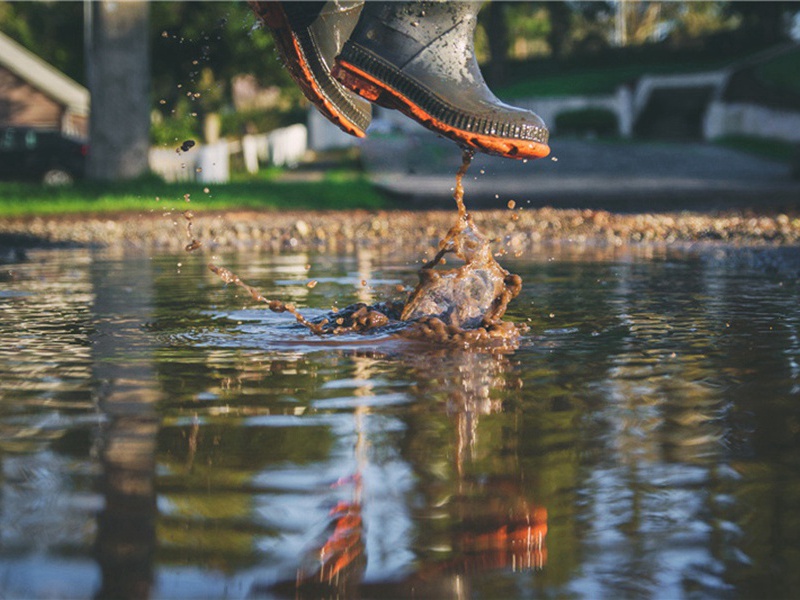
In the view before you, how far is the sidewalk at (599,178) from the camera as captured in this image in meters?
19.5

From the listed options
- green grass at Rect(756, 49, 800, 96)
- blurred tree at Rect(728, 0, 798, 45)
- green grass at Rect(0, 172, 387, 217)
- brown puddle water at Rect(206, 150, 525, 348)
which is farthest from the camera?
blurred tree at Rect(728, 0, 798, 45)

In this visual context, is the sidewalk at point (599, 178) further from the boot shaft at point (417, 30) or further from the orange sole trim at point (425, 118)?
the orange sole trim at point (425, 118)

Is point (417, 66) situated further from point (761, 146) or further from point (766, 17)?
point (766, 17)

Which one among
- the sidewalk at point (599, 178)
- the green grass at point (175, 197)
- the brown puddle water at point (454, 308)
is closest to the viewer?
the brown puddle water at point (454, 308)

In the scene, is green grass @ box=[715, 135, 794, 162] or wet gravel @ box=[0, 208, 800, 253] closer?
wet gravel @ box=[0, 208, 800, 253]

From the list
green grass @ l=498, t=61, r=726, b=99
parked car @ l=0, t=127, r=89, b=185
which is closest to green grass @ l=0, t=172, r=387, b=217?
parked car @ l=0, t=127, r=89, b=185

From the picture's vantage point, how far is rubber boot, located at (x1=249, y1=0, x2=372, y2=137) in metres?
5.33

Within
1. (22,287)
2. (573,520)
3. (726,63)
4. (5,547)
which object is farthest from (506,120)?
(726,63)

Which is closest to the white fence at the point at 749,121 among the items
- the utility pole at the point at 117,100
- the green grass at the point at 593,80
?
the green grass at the point at 593,80

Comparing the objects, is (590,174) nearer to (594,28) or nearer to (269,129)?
(269,129)

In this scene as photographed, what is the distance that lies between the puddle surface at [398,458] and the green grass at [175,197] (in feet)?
38.3

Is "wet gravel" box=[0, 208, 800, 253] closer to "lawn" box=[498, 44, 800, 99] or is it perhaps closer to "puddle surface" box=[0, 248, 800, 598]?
"puddle surface" box=[0, 248, 800, 598]

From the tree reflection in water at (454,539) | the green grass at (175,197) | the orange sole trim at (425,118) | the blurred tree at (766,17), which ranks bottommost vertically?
the tree reflection in water at (454,539)

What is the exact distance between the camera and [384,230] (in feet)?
48.6
